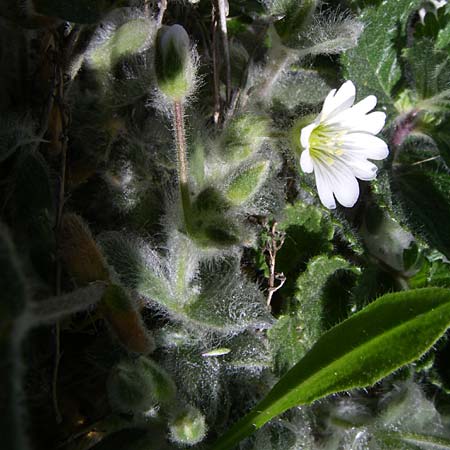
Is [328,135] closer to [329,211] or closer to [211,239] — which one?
[329,211]

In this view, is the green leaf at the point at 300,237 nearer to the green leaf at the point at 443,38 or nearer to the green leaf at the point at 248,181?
the green leaf at the point at 248,181

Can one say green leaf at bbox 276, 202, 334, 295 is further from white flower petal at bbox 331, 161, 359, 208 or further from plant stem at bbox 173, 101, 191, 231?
plant stem at bbox 173, 101, 191, 231

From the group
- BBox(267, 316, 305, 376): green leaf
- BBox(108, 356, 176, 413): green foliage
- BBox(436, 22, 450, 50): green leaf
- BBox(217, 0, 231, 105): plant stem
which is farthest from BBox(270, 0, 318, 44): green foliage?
BBox(108, 356, 176, 413): green foliage

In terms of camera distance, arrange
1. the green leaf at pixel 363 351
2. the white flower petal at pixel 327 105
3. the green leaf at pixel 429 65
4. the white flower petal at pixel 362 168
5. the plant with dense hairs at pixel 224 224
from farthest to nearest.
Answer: the green leaf at pixel 429 65
the white flower petal at pixel 362 168
the white flower petal at pixel 327 105
the plant with dense hairs at pixel 224 224
the green leaf at pixel 363 351

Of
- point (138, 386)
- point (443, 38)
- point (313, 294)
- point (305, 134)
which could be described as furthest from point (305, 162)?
point (443, 38)

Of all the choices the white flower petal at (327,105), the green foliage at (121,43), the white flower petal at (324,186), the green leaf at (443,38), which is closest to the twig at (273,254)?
the white flower petal at (324,186)

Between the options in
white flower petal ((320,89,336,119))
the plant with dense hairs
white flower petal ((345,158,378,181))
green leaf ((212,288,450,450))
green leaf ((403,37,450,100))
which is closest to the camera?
green leaf ((212,288,450,450))

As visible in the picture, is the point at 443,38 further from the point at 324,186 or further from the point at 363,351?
the point at 363,351
